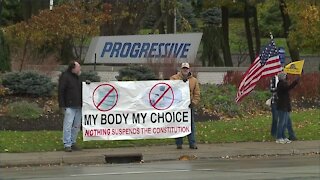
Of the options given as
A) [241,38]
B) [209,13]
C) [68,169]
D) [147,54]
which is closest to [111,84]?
[68,169]

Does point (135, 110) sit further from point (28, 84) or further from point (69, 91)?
point (28, 84)

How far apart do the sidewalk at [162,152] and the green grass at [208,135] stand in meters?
0.46

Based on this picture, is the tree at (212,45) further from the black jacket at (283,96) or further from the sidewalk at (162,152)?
the sidewalk at (162,152)

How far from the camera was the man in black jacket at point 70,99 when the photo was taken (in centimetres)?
1559

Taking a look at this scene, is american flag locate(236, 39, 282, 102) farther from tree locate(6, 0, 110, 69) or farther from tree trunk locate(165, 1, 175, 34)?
tree trunk locate(165, 1, 175, 34)

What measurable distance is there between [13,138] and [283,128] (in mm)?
6368

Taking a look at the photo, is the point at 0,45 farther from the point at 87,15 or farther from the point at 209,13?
the point at 209,13

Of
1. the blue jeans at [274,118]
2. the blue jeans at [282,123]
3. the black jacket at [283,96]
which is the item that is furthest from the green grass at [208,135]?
the black jacket at [283,96]

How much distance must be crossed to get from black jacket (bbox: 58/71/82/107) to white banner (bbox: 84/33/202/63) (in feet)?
38.0

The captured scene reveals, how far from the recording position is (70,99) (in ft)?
51.5

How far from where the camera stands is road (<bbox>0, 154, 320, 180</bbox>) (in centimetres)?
1176

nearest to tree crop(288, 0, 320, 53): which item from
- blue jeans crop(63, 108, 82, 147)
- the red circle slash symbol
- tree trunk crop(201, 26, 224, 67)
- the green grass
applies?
tree trunk crop(201, 26, 224, 67)

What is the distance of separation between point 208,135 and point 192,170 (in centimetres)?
497

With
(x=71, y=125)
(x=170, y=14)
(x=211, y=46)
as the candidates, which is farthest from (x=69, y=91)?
(x=211, y=46)
